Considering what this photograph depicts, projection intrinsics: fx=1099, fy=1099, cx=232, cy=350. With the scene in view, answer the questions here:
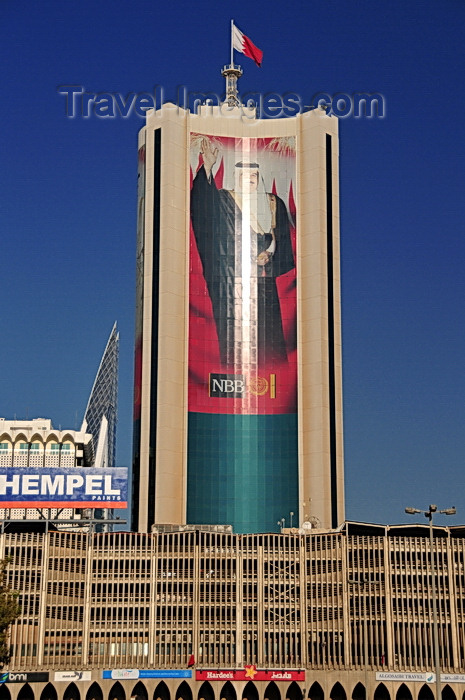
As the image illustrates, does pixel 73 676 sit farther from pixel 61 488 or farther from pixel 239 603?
pixel 61 488

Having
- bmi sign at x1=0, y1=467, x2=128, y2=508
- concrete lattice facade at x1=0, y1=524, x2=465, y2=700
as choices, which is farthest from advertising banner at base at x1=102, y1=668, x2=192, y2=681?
bmi sign at x1=0, y1=467, x2=128, y2=508

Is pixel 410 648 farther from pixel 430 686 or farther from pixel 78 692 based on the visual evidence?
pixel 78 692

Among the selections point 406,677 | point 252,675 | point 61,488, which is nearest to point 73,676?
point 252,675

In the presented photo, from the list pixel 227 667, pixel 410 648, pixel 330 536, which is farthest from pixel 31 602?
pixel 410 648

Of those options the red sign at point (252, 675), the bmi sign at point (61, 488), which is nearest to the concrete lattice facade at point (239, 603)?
the red sign at point (252, 675)

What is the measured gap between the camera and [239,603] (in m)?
184

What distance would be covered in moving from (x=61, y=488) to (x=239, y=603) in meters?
35.6

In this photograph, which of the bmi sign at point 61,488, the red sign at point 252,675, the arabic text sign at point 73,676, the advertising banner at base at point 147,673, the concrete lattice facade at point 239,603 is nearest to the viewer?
the arabic text sign at point 73,676

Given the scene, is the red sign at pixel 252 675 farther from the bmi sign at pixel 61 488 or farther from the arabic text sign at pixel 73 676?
the bmi sign at pixel 61 488

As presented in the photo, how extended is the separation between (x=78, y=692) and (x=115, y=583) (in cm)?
1814

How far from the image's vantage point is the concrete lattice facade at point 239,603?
7082 inches

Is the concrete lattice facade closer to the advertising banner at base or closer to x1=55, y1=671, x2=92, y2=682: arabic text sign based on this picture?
x1=55, y1=671, x2=92, y2=682: arabic text sign

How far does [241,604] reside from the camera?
18400 centimetres

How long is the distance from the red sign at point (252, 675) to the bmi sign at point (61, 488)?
3103 cm
